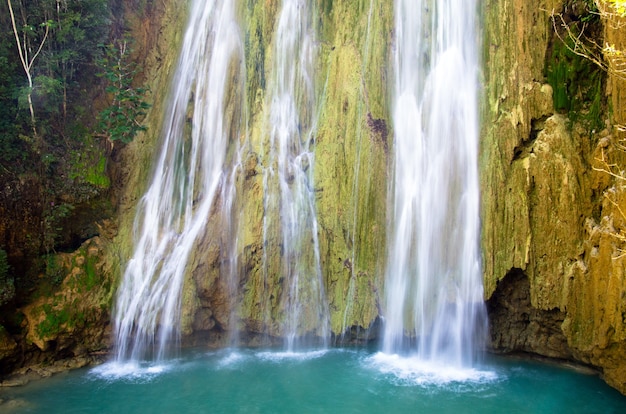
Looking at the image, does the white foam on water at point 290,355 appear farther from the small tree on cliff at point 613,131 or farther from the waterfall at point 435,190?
the small tree on cliff at point 613,131

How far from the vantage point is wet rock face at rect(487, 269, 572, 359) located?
35.7 ft

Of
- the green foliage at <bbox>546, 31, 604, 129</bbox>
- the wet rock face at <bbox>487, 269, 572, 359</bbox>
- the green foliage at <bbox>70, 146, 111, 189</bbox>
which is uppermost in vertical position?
the green foliage at <bbox>546, 31, 604, 129</bbox>

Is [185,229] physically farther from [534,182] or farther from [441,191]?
[534,182]

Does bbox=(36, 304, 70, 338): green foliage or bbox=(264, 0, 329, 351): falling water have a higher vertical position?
bbox=(264, 0, 329, 351): falling water

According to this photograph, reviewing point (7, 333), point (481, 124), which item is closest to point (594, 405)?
point (481, 124)

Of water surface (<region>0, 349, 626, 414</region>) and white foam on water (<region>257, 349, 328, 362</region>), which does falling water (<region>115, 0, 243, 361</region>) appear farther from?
white foam on water (<region>257, 349, 328, 362</region>)

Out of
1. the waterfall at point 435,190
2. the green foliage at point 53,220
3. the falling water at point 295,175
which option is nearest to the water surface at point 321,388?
the waterfall at point 435,190

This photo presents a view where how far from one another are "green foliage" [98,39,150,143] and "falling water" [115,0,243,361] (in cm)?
91

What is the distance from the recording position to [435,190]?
11.9 meters

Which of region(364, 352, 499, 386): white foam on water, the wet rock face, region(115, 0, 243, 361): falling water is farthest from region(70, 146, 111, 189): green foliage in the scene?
the wet rock face

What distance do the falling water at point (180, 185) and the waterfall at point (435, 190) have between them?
5.04 metres

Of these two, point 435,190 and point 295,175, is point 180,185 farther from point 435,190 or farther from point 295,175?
point 435,190

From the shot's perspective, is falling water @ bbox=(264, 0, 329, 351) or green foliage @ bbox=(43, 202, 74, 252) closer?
falling water @ bbox=(264, 0, 329, 351)

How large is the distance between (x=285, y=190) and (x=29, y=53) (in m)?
8.33
